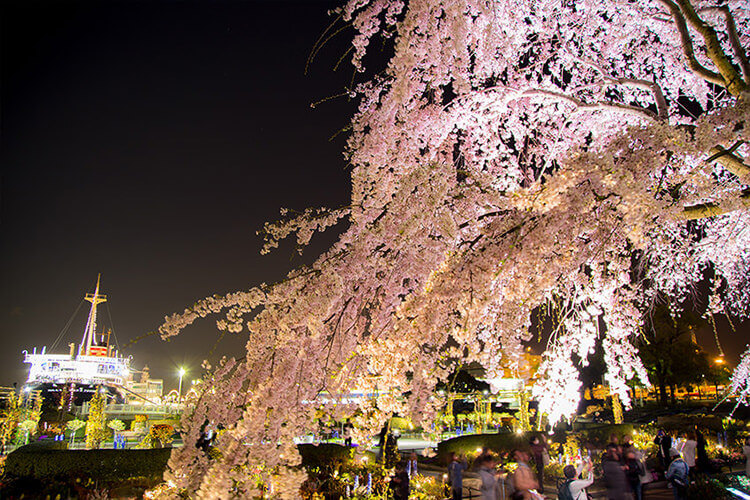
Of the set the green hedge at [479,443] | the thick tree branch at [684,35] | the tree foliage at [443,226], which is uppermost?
the thick tree branch at [684,35]

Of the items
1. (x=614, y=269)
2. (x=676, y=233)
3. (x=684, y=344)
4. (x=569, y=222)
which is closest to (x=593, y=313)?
(x=614, y=269)

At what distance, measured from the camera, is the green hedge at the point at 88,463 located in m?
11.2

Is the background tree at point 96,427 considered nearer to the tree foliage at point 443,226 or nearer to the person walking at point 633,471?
the tree foliage at point 443,226

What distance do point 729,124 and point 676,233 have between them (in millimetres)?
4499

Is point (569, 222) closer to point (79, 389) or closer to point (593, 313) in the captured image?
point (593, 313)

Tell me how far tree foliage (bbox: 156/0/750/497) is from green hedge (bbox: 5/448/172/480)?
10013 mm

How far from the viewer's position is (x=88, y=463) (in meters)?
11.6

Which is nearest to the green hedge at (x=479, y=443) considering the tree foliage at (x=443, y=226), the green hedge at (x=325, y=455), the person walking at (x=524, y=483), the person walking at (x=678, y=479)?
the green hedge at (x=325, y=455)

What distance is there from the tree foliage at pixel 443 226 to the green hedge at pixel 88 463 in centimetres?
1001

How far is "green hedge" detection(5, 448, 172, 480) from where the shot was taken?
1117 centimetres

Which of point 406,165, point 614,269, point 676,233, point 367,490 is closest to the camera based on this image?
point 406,165

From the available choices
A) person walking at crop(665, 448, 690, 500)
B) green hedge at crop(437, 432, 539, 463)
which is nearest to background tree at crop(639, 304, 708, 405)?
green hedge at crop(437, 432, 539, 463)

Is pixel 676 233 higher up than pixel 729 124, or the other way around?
pixel 676 233

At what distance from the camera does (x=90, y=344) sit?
6059 centimetres
